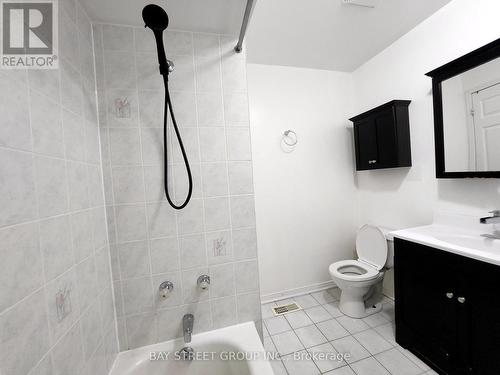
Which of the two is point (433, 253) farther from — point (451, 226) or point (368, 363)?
point (368, 363)

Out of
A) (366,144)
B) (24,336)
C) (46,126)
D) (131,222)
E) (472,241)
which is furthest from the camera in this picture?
(366,144)

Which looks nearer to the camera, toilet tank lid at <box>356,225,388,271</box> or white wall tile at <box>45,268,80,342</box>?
white wall tile at <box>45,268,80,342</box>

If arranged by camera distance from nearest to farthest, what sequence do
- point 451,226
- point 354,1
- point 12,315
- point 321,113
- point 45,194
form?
1. point 12,315
2. point 45,194
3. point 354,1
4. point 451,226
5. point 321,113

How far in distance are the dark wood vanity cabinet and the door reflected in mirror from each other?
672mm

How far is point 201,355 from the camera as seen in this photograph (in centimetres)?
104

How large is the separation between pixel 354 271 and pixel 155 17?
2.34m

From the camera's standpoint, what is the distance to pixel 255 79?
204cm

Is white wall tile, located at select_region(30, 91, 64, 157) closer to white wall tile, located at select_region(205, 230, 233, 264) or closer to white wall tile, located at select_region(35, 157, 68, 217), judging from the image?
white wall tile, located at select_region(35, 157, 68, 217)

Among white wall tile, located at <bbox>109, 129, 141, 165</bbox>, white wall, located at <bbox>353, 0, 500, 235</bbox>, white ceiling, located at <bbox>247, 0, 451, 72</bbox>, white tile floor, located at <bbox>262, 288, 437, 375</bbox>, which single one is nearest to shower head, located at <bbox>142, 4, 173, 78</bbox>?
white wall tile, located at <bbox>109, 129, 141, 165</bbox>

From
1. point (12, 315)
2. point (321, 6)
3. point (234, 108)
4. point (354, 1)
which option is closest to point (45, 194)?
point (12, 315)

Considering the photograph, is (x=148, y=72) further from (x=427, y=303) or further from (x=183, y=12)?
(x=427, y=303)

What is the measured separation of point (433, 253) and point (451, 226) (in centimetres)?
43

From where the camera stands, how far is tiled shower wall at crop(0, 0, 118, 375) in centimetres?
49

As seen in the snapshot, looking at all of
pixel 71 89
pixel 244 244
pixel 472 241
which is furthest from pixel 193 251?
pixel 472 241
